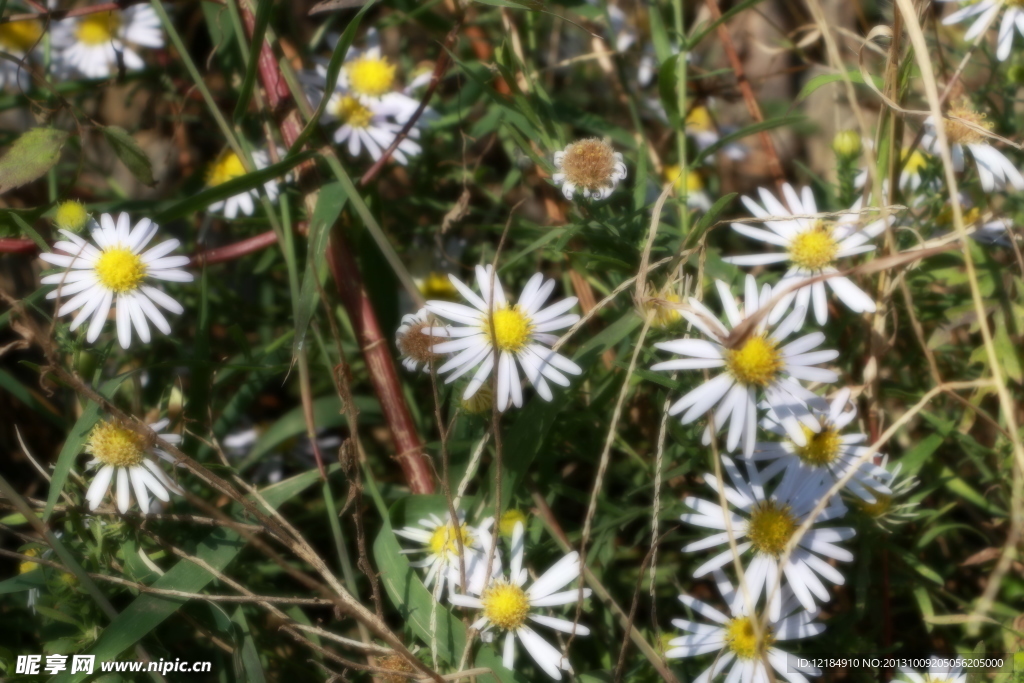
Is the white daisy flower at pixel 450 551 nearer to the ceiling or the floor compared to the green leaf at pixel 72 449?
nearer to the floor

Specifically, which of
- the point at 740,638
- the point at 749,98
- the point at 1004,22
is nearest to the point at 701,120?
the point at 749,98

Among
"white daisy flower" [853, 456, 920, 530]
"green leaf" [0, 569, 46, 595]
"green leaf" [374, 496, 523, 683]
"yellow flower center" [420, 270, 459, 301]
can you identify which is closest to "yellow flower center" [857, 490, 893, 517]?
"white daisy flower" [853, 456, 920, 530]

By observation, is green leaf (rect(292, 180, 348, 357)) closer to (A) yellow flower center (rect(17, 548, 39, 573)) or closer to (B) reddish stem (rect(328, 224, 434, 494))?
(B) reddish stem (rect(328, 224, 434, 494))

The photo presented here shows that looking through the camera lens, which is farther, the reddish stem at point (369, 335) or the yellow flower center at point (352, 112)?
the yellow flower center at point (352, 112)

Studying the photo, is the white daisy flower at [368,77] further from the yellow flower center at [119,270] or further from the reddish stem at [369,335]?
the yellow flower center at [119,270]

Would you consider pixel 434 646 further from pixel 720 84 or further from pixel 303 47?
pixel 720 84

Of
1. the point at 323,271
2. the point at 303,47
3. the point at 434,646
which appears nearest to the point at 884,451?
the point at 434,646

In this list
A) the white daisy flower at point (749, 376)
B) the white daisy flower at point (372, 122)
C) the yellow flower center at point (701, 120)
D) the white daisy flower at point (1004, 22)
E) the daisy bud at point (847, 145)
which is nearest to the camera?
the white daisy flower at point (749, 376)

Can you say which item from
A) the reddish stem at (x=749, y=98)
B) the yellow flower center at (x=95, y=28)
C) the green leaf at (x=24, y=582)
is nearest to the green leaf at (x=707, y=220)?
the reddish stem at (x=749, y=98)
